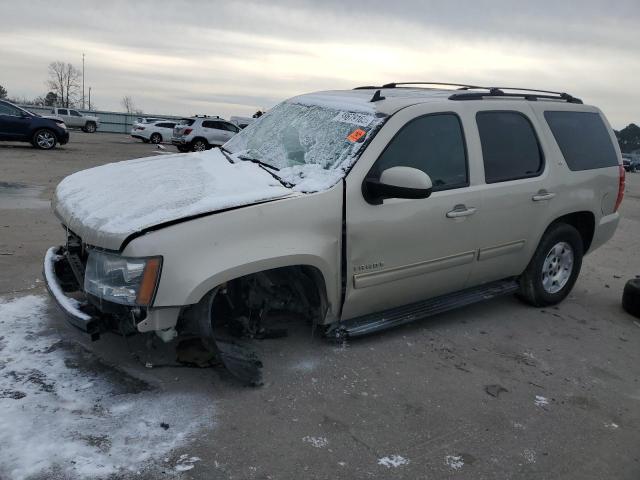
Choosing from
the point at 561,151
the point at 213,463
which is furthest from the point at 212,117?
the point at 213,463

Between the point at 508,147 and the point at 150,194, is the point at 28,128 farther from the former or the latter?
the point at 508,147

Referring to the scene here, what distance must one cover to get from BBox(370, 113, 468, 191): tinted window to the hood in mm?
836

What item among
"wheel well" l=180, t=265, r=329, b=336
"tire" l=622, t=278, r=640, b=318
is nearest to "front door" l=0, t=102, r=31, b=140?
"wheel well" l=180, t=265, r=329, b=336

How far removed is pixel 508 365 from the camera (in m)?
3.83

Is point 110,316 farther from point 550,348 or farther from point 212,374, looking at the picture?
point 550,348

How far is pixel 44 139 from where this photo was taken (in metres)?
17.8

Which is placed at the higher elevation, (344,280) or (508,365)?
(344,280)

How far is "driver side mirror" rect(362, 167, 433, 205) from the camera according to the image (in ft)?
10.7

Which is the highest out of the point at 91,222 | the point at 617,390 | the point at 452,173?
the point at 452,173

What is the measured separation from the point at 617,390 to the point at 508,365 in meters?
0.68

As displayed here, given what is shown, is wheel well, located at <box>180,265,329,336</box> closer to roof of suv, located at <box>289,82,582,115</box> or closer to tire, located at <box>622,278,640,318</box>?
roof of suv, located at <box>289,82,582,115</box>

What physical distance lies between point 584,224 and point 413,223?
2410 mm

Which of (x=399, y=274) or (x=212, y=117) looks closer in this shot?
(x=399, y=274)

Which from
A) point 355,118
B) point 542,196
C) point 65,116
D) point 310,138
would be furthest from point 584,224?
point 65,116
